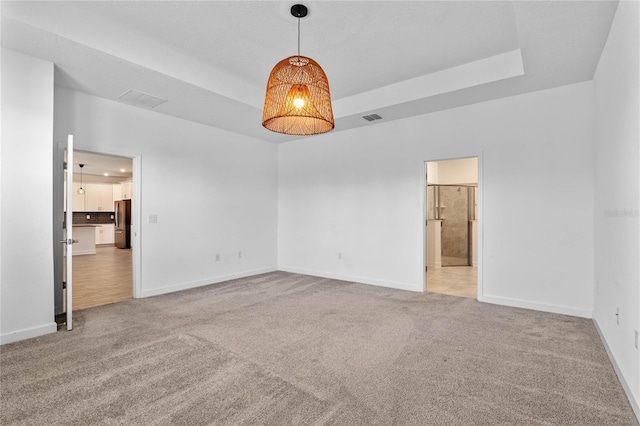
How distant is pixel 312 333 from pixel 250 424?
144 centimetres

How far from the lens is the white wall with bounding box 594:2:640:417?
199cm

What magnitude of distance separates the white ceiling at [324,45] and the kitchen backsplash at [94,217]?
9435mm

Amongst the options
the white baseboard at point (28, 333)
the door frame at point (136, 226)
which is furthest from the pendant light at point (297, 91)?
the white baseboard at point (28, 333)

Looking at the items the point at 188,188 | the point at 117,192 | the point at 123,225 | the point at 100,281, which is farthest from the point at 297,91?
the point at 117,192

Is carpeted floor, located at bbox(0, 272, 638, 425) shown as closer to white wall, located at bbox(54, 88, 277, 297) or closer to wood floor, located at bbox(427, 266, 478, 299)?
wood floor, located at bbox(427, 266, 478, 299)

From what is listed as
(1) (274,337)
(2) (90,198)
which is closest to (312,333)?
(1) (274,337)

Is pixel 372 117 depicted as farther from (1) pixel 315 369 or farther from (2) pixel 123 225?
(2) pixel 123 225

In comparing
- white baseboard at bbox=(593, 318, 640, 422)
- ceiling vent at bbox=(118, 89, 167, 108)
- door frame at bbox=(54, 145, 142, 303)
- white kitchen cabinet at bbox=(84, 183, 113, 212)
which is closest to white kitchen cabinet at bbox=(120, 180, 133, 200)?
white kitchen cabinet at bbox=(84, 183, 113, 212)

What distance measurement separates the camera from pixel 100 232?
12.5 metres

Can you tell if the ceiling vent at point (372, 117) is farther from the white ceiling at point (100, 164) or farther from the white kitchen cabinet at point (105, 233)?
the white kitchen cabinet at point (105, 233)

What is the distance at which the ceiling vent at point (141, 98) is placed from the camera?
3990 millimetres

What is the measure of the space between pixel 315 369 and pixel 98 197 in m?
13.2

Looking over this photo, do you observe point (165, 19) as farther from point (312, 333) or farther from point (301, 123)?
point (312, 333)

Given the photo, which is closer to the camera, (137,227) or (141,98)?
(141,98)
